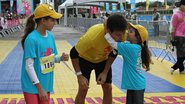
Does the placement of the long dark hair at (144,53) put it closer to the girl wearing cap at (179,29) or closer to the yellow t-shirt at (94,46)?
the yellow t-shirt at (94,46)

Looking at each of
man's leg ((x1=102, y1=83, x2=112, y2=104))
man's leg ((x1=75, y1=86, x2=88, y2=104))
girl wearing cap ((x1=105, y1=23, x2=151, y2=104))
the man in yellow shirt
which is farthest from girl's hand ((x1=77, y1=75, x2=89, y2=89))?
girl wearing cap ((x1=105, y1=23, x2=151, y2=104))

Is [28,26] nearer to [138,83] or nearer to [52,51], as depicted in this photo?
[52,51]

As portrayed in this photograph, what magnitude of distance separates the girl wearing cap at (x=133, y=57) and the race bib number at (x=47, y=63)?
2.12ft

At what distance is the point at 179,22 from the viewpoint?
1041 cm

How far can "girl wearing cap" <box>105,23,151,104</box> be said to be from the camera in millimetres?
4539

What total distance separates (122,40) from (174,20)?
6.12 m

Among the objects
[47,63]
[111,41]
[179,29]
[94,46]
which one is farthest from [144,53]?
[179,29]

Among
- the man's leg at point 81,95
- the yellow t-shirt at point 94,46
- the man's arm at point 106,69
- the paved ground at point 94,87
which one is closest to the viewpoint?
the yellow t-shirt at point 94,46

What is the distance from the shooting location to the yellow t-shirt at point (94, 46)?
4.88 metres

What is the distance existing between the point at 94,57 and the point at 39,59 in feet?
3.58

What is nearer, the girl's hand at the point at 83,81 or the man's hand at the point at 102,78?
the man's hand at the point at 102,78

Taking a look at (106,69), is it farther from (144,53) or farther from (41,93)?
(41,93)

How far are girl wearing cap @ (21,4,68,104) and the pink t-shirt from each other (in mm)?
6472

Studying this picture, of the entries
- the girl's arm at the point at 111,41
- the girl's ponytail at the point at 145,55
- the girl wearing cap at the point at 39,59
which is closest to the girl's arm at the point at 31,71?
the girl wearing cap at the point at 39,59
